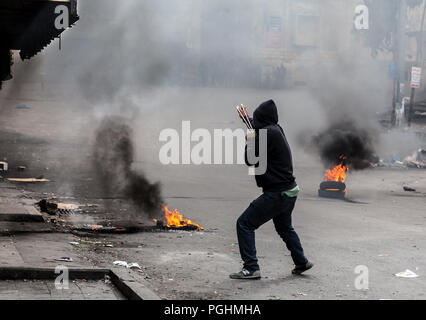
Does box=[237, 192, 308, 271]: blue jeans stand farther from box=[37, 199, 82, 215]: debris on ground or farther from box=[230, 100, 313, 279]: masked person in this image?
box=[37, 199, 82, 215]: debris on ground

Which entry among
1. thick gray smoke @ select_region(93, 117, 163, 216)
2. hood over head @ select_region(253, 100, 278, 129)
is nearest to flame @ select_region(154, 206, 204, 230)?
thick gray smoke @ select_region(93, 117, 163, 216)

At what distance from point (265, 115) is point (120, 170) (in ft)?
31.5

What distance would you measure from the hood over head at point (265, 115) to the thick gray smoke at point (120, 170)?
4238mm

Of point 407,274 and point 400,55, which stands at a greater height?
point 400,55

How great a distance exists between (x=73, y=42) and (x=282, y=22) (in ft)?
20.5

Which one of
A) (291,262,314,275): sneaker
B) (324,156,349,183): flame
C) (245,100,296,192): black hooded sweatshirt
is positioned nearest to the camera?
(245,100,296,192): black hooded sweatshirt

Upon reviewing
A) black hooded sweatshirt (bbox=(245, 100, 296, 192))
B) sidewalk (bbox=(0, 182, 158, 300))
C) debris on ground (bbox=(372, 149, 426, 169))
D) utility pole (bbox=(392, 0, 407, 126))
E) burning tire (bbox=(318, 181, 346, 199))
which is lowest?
debris on ground (bbox=(372, 149, 426, 169))

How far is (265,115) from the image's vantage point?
6.60 metres

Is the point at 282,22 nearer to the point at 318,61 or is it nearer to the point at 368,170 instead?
the point at 318,61

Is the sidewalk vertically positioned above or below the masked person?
below

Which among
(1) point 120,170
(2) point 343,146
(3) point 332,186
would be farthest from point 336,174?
(1) point 120,170

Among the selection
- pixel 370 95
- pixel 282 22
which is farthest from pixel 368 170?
pixel 282 22

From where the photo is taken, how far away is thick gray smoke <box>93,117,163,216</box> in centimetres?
1174

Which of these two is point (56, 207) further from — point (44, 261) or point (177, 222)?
point (44, 261)
